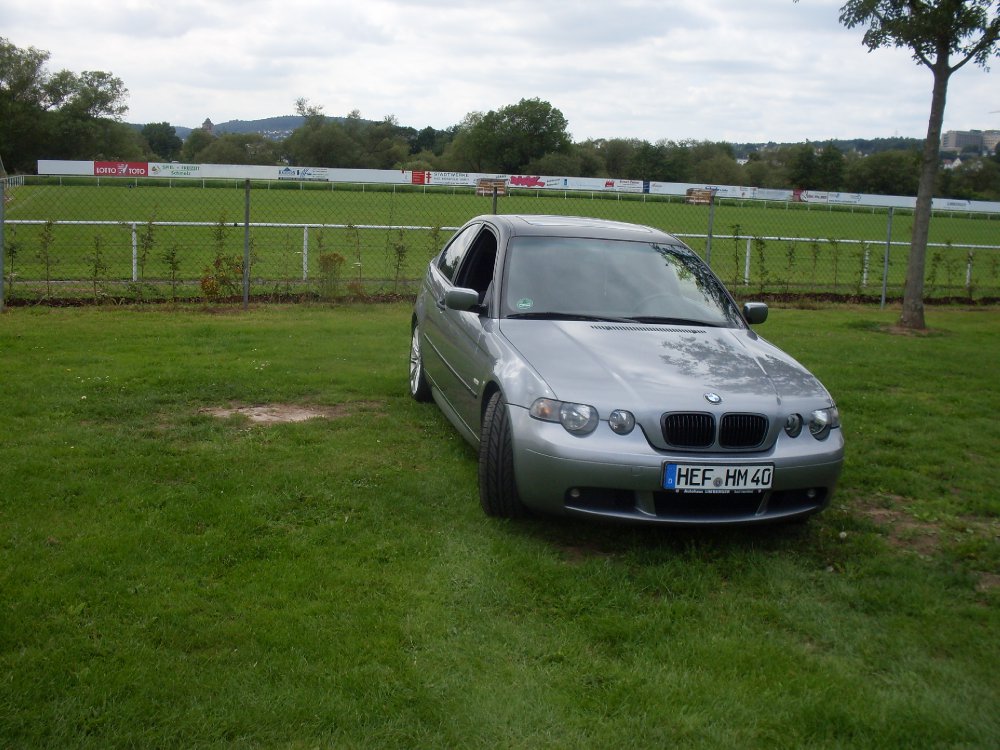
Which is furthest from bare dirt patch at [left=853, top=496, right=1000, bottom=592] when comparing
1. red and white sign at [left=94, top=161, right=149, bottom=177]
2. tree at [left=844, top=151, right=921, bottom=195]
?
tree at [left=844, top=151, right=921, bottom=195]

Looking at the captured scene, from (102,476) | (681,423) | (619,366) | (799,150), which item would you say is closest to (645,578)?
(681,423)

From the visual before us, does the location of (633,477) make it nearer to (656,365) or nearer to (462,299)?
(656,365)

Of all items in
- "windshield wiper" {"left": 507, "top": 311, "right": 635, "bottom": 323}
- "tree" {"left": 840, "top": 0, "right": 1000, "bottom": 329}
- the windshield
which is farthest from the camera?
"tree" {"left": 840, "top": 0, "right": 1000, "bottom": 329}

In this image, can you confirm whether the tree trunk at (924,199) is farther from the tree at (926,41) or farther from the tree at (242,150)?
the tree at (242,150)

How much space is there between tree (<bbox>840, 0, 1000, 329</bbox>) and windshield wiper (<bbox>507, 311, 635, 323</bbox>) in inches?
308

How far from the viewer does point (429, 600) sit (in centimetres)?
395

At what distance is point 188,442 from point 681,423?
3.33 meters

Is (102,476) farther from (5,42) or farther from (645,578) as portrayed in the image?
(5,42)

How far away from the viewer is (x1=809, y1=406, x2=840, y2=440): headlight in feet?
15.7

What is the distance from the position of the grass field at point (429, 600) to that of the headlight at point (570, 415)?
0.62 m

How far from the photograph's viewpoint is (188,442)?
6125 mm

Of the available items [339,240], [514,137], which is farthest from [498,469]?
[514,137]

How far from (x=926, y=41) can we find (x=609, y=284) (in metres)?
8.48

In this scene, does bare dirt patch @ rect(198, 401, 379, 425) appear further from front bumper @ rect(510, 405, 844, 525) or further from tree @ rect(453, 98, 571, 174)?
tree @ rect(453, 98, 571, 174)
